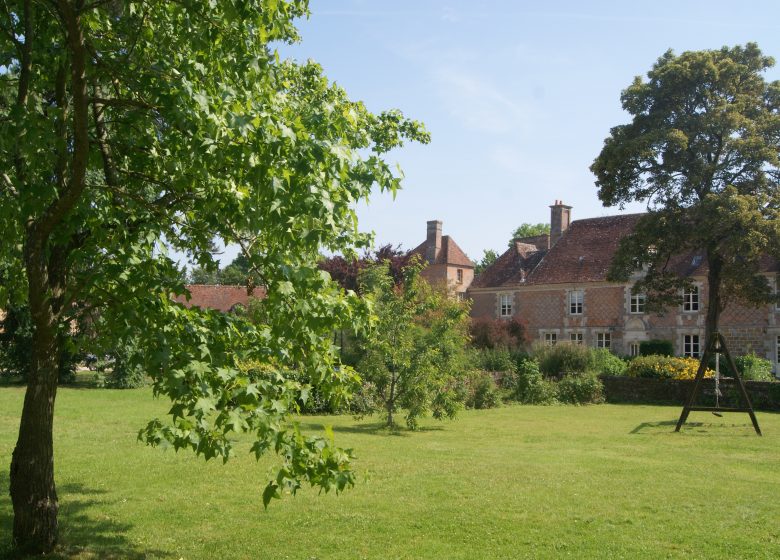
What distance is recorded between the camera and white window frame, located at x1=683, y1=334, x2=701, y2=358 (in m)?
38.3

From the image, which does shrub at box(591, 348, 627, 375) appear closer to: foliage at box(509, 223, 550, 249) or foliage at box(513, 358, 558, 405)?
foliage at box(513, 358, 558, 405)

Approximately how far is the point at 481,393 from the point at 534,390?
2883 millimetres

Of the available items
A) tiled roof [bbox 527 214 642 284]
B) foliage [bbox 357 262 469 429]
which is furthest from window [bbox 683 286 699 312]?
foliage [bbox 357 262 469 429]

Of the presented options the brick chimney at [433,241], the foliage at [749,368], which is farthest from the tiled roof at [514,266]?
the foliage at [749,368]

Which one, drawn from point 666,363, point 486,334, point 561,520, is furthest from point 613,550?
point 486,334

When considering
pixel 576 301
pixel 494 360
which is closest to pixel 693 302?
pixel 576 301

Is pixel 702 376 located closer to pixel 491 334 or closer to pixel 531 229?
pixel 491 334

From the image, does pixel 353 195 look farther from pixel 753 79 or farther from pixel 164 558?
pixel 753 79

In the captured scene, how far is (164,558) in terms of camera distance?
6.49 metres

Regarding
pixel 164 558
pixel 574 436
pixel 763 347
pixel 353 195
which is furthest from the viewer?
pixel 763 347

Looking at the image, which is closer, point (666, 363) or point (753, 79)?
point (666, 363)

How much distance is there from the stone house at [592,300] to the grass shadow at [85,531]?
110 ft

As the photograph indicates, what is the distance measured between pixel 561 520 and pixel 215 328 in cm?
456

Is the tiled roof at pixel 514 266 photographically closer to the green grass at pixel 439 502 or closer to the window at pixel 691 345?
the window at pixel 691 345
